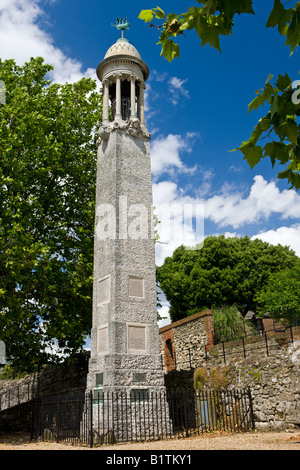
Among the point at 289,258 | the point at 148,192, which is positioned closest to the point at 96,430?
the point at 148,192

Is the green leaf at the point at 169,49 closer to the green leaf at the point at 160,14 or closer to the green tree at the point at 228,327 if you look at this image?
the green leaf at the point at 160,14

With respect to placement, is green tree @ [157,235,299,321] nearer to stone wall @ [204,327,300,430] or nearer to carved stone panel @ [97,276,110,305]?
stone wall @ [204,327,300,430]

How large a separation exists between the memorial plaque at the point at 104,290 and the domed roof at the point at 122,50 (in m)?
7.83

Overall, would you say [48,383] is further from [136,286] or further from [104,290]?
[136,286]

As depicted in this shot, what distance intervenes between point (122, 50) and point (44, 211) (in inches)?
270

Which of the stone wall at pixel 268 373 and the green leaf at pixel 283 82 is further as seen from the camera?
the stone wall at pixel 268 373

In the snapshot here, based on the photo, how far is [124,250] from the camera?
41.4ft

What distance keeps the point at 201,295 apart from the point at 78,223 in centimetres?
1344

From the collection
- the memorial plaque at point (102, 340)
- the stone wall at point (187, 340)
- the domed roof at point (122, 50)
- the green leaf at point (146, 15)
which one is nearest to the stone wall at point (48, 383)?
the memorial plaque at point (102, 340)

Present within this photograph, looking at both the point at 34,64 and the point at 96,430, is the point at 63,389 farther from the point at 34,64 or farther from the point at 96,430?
the point at 34,64

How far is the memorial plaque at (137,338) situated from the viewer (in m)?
11.9

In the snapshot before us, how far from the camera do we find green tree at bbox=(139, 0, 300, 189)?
3539 mm

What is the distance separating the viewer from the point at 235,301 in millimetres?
29391

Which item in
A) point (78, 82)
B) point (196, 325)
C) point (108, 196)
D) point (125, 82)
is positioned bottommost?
point (196, 325)
